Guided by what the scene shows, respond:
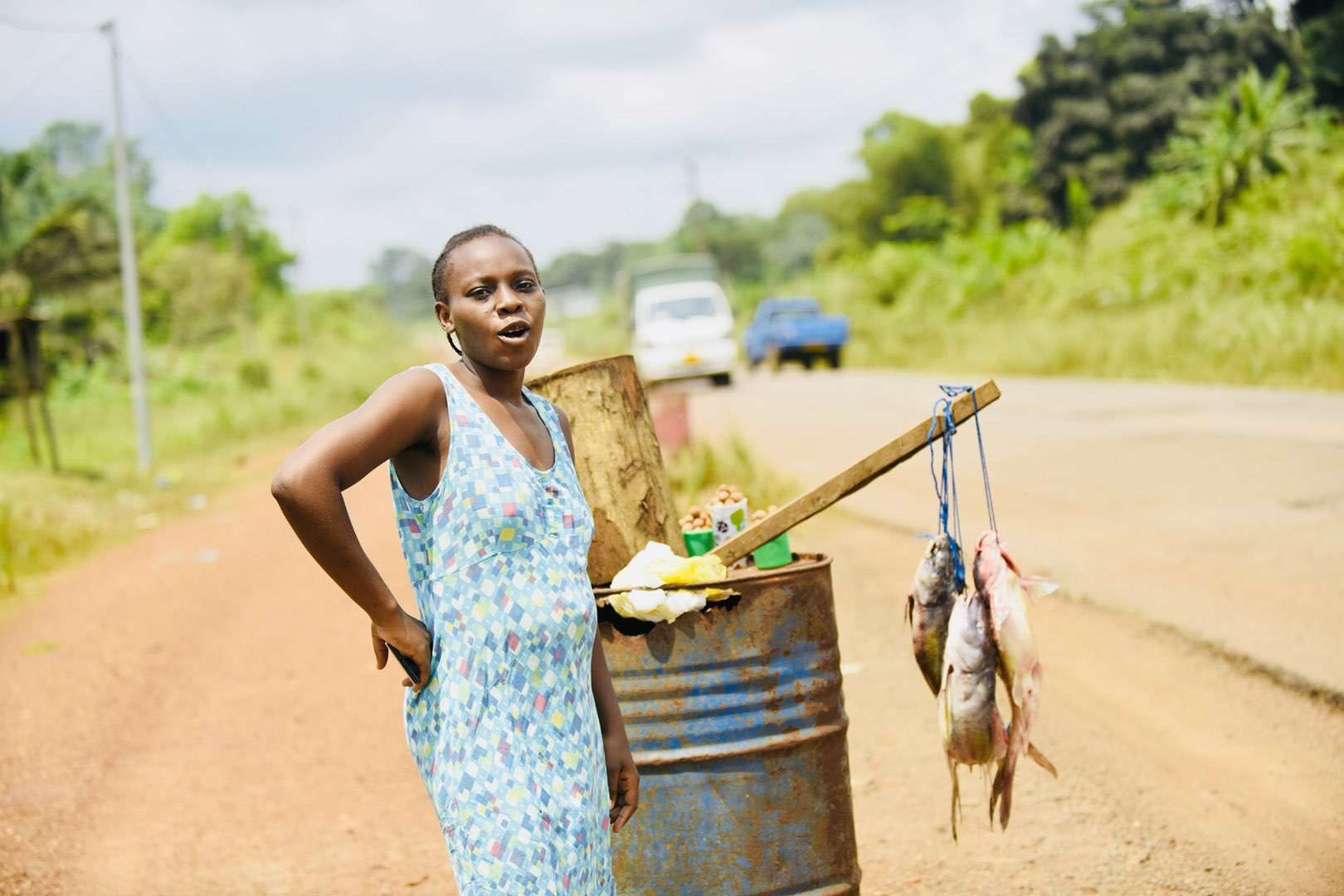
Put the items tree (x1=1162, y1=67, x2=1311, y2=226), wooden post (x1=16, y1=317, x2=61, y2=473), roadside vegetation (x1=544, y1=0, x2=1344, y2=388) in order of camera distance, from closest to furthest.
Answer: wooden post (x1=16, y1=317, x2=61, y2=473) < roadside vegetation (x1=544, y1=0, x2=1344, y2=388) < tree (x1=1162, y1=67, x2=1311, y2=226)

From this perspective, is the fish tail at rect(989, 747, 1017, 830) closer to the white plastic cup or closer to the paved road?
the white plastic cup

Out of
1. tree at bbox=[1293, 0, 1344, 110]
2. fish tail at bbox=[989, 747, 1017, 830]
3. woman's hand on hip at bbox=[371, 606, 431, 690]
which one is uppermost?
tree at bbox=[1293, 0, 1344, 110]

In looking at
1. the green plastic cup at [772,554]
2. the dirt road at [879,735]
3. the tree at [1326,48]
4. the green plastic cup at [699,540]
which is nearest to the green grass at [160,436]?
the dirt road at [879,735]

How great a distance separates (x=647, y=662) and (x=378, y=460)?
1.14 m

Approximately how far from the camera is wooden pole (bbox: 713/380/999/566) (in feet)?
10.2

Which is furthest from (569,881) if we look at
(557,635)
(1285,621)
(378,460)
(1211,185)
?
(1211,185)

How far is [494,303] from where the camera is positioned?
7.81 feet

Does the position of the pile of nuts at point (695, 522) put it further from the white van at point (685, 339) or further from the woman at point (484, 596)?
the white van at point (685, 339)

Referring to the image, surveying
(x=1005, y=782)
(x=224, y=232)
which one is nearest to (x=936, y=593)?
(x=1005, y=782)

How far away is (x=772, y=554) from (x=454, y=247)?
1.26 metres

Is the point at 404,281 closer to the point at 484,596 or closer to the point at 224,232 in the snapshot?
the point at 224,232

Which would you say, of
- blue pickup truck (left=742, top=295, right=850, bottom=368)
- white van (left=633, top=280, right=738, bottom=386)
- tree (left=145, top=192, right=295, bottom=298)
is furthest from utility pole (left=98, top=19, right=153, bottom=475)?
tree (left=145, top=192, right=295, bottom=298)

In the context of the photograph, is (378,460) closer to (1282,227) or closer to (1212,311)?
(1212,311)

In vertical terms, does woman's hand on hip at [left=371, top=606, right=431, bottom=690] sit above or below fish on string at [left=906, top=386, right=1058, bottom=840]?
above
